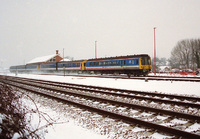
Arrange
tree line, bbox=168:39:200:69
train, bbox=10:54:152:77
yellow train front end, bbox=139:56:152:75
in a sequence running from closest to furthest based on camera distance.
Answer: yellow train front end, bbox=139:56:152:75, train, bbox=10:54:152:77, tree line, bbox=168:39:200:69

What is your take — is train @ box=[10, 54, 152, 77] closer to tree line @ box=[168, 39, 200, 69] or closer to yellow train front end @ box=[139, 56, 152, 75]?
yellow train front end @ box=[139, 56, 152, 75]

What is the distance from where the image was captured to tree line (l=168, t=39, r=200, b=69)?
2152 inches

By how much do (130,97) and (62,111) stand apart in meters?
4.00

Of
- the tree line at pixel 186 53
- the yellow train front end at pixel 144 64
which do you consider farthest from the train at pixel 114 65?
the tree line at pixel 186 53

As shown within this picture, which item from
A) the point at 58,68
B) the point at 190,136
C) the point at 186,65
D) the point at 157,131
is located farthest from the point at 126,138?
the point at 186,65

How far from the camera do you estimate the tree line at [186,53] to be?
54.7 metres

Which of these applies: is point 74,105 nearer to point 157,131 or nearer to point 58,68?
point 157,131

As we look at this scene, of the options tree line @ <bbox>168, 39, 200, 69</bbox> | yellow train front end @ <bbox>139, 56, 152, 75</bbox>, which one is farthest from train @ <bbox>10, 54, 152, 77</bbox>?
tree line @ <bbox>168, 39, 200, 69</bbox>

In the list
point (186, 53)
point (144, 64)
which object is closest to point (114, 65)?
point (144, 64)

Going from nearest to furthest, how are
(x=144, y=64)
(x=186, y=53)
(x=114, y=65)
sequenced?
1. (x=144, y=64)
2. (x=114, y=65)
3. (x=186, y=53)

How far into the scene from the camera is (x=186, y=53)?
57.2 meters

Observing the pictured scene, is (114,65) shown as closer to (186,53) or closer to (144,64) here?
(144,64)

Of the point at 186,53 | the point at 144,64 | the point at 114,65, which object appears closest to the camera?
the point at 144,64

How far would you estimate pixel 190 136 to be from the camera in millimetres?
3598
